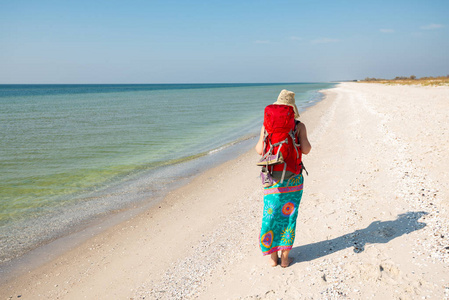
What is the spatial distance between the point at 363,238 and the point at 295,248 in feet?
3.22

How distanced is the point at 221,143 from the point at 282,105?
1186cm

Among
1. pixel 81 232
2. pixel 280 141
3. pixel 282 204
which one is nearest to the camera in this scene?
pixel 280 141

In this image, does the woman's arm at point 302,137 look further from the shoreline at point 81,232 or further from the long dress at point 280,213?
the shoreline at point 81,232

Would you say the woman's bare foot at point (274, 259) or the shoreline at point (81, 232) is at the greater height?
the woman's bare foot at point (274, 259)

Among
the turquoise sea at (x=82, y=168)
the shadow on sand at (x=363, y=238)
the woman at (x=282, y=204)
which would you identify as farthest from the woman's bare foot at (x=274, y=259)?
the turquoise sea at (x=82, y=168)

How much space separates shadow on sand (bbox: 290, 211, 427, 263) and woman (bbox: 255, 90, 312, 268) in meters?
0.41

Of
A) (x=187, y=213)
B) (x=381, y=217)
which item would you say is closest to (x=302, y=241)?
(x=381, y=217)

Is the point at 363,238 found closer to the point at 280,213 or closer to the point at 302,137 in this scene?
the point at 280,213

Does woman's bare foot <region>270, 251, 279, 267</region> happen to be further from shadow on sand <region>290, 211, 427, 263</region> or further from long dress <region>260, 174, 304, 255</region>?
shadow on sand <region>290, 211, 427, 263</region>

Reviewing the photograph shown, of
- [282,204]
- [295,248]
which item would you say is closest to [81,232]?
[295,248]

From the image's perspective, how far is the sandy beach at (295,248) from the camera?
3.48 m

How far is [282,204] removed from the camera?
12.2 feet

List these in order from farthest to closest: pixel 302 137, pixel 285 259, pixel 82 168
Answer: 1. pixel 82 168
2. pixel 285 259
3. pixel 302 137

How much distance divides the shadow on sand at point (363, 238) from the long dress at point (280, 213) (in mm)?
472
